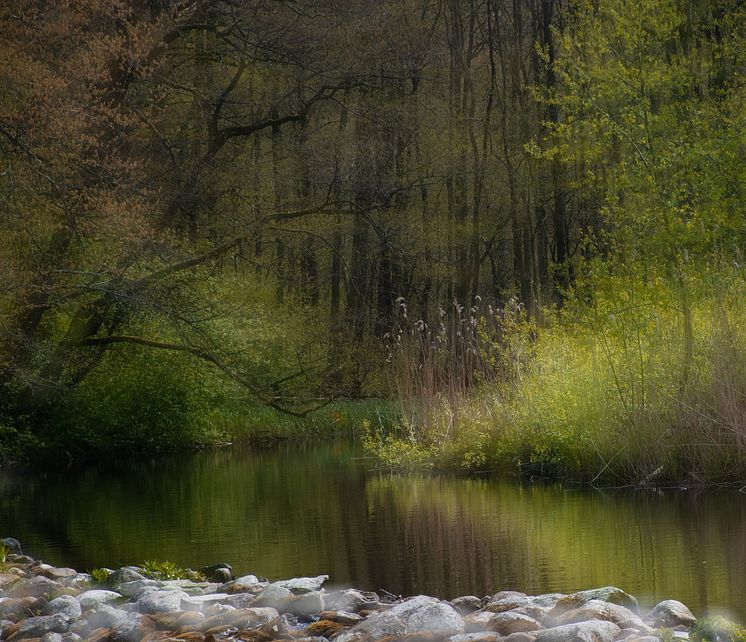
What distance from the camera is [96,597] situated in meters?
6.85

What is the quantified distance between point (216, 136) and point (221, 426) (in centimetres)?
604

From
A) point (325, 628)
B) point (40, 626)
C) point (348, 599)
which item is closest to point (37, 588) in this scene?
point (40, 626)

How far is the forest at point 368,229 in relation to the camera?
12219 millimetres

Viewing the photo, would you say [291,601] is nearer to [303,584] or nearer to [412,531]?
[303,584]

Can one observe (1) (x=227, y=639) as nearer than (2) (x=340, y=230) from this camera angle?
Yes

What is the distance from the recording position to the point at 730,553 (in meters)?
7.52

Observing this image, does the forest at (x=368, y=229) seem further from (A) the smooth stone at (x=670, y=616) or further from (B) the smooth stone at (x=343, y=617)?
(B) the smooth stone at (x=343, y=617)

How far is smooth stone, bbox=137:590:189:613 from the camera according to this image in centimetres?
641

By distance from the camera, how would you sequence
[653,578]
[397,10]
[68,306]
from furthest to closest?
[397,10], [68,306], [653,578]

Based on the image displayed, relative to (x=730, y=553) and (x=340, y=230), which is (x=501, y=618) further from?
(x=340, y=230)

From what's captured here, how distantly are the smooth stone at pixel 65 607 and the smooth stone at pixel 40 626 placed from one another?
0.19 m

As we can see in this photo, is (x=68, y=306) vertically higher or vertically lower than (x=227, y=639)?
higher

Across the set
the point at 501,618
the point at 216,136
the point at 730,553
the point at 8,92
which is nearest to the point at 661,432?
the point at 730,553

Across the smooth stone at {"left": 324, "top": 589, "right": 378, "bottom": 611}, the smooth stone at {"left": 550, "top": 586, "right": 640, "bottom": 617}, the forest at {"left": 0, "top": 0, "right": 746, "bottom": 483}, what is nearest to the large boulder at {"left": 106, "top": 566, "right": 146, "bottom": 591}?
the smooth stone at {"left": 324, "top": 589, "right": 378, "bottom": 611}
